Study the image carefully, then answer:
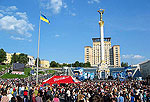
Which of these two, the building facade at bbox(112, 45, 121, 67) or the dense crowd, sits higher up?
the building facade at bbox(112, 45, 121, 67)

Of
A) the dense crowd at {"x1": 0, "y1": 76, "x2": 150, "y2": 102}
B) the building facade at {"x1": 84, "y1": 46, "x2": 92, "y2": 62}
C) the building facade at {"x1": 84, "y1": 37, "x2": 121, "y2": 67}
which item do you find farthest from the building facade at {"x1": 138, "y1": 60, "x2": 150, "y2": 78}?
the building facade at {"x1": 84, "y1": 46, "x2": 92, "y2": 62}

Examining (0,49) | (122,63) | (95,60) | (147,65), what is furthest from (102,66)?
(122,63)

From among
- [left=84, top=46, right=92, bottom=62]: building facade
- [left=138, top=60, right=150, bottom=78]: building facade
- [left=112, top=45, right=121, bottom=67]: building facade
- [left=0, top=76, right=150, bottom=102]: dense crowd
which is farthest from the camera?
[left=84, top=46, right=92, bottom=62]: building facade

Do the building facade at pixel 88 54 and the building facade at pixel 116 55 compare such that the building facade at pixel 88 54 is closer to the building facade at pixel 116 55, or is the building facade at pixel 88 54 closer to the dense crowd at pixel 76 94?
the building facade at pixel 116 55

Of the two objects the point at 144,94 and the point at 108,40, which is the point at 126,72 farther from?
the point at 108,40

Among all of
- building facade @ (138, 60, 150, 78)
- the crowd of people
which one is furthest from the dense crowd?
building facade @ (138, 60, 150, 78)

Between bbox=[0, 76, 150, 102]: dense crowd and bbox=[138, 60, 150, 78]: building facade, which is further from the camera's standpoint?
bbox=[138, 60, 150, 78]: building facade

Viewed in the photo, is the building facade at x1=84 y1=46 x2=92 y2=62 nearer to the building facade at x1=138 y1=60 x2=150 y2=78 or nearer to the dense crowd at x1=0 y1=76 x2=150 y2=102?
the building facade at x1=138 y1=60 x2=150 y2=78

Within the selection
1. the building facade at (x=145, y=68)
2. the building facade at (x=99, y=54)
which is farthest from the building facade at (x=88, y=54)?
the building facade at (x=145, y=68)

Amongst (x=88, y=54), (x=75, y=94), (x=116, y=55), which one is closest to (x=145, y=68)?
(x=75, y=94)

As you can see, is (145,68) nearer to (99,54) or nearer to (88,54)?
(99,54)

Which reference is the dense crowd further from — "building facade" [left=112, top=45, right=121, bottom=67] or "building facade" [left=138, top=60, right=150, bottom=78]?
A: "building facade" [left=112, top=45, right=121, bottom=67]

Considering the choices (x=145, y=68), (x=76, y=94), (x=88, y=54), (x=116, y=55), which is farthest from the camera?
(x=88, y=54)

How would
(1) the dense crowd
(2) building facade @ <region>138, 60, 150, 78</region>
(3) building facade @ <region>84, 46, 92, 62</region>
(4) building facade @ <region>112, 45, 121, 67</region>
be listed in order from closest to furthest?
(1) the dense crowd < (2) building facade @ <region>138, 60, 150, 78</region> < (4) building facade @ <region>112, 45, 121, 67</region> < (3) building facade @ <region>84, 46, 92, 62</region>
